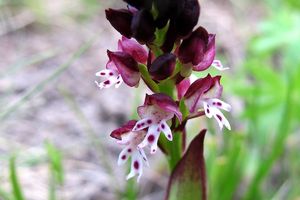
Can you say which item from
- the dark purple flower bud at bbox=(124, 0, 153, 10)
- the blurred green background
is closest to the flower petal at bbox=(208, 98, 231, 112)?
the dark purple flower bud at bbox=(124, 0, 153, 10)

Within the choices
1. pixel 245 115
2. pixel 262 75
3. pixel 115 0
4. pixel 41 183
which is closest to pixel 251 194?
pixel 245 115

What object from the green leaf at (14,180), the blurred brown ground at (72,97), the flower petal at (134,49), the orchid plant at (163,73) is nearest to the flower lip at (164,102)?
the orchid plant at (163,73)

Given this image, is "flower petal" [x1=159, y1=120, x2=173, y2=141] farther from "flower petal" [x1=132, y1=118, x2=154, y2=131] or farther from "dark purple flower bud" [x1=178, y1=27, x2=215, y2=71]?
"dark purple flower bud" [x1=178, y1=27, x2=215, y2=71]

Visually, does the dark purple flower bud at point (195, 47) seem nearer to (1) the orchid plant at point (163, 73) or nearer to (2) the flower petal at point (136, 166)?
(1) the orchid plant at point (163, 73)

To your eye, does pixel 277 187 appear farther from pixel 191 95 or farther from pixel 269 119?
pixel 191 95

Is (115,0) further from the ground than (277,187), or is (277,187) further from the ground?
(115,0)

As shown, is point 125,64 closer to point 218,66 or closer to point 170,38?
point 170,38
